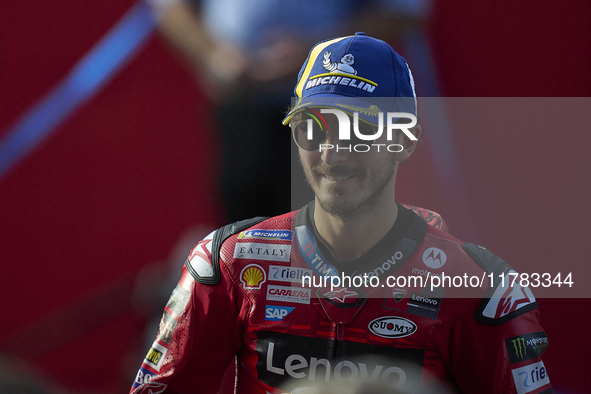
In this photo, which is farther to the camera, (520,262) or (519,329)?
(520,262)

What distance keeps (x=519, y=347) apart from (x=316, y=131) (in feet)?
3.03

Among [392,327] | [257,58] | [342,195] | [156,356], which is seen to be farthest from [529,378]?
[257,58]

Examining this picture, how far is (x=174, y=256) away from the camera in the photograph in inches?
97.6

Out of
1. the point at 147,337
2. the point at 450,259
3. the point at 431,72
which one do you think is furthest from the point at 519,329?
the point at 147,337

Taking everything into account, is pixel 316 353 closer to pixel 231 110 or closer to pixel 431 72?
pixel 231 110

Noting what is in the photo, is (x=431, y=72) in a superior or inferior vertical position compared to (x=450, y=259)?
superior

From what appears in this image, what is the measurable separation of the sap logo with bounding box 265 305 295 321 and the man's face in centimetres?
36

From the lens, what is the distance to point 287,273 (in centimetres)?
157

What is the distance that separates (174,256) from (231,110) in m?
0.87

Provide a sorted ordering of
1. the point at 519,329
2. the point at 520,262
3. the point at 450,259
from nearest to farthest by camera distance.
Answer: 1. the point at 519,329
2. the point at 450,259
3. the point at 520,262

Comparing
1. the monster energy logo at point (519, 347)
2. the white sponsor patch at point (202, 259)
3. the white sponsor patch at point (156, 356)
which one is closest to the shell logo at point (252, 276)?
the white sponsor patch at point (202, 259)

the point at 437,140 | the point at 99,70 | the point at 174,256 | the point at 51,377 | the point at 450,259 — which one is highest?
the point at 99,70

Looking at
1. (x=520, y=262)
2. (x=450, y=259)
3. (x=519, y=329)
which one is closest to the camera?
(x=519, y=329)

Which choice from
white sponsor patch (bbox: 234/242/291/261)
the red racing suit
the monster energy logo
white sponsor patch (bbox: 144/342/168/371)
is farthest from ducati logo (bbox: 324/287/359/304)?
white sponsor patch (bbox: 144/342/168/371)
